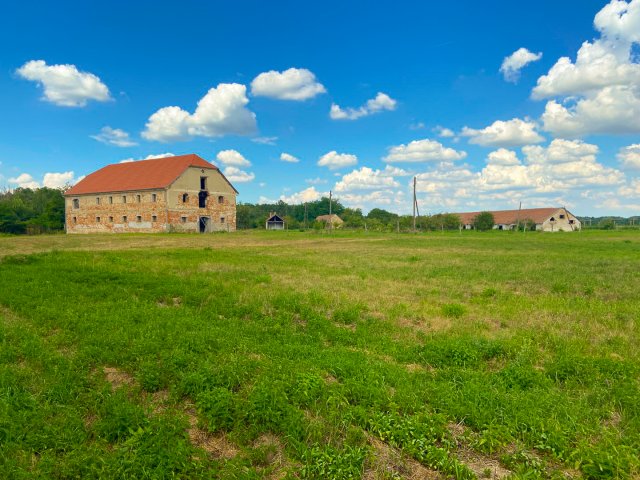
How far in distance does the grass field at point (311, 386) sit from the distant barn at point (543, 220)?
8395cm

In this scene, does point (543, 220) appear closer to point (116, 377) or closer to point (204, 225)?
point (204, 225)

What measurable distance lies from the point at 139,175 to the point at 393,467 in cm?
5607

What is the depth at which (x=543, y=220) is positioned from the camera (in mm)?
86125

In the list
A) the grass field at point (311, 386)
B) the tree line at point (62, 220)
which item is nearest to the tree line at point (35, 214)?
the tree line at point (62, 220)

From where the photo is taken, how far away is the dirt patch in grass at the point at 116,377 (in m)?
5.40

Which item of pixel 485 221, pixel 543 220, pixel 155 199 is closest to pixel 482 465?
pixel 155 199

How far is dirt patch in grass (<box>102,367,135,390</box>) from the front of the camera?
213 inches

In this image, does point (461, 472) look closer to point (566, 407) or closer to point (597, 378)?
point (566, 407)

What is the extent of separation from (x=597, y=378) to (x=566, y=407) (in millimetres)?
1209

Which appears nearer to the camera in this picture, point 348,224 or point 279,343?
point 279,343

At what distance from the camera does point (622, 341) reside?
696cm

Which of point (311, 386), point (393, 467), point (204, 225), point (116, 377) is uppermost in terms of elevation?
point (204, 225)

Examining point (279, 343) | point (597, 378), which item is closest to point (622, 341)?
point (597, 378)

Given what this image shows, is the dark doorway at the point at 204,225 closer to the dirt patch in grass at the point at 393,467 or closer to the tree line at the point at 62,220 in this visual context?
the tree line at the point at 62,220
